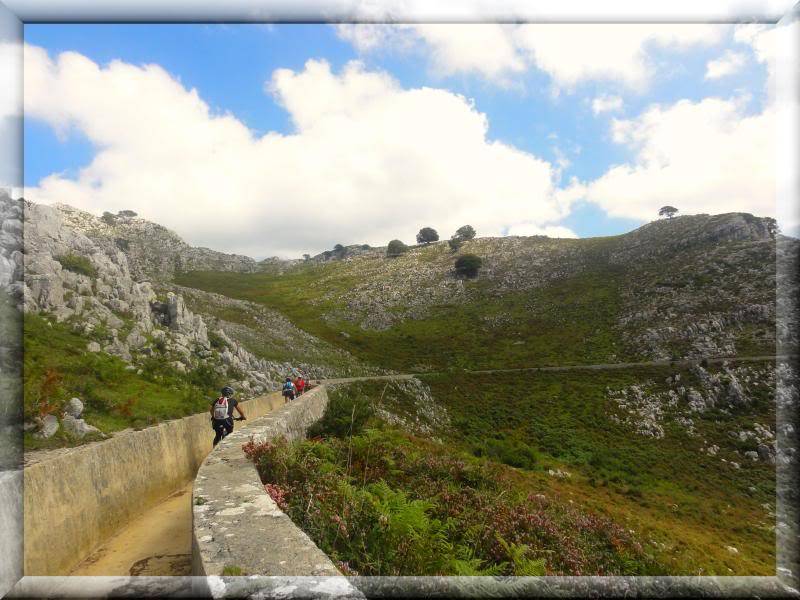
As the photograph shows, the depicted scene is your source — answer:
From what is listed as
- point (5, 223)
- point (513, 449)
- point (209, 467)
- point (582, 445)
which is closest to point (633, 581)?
point (209, 467)

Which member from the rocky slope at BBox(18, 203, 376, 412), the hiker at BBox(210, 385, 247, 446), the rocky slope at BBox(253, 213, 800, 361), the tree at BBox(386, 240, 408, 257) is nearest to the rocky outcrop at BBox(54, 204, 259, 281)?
the rocky slope at BBox(253, 213, 800, 361)

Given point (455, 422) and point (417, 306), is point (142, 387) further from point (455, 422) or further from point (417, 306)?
→ point (417, 306)

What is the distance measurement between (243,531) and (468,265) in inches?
4548

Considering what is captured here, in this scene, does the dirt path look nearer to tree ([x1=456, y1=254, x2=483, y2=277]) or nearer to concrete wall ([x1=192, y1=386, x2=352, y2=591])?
concrete wall ([x1=192, y1=386, x2=352, y2=591])

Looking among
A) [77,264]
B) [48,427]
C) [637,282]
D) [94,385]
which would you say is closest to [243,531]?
[48,427]

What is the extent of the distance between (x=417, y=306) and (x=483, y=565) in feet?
314

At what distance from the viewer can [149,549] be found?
7.45 m

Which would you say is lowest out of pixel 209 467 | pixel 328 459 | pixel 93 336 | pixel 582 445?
pixel 582 445

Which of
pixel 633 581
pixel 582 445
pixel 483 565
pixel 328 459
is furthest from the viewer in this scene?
pixel 582 445

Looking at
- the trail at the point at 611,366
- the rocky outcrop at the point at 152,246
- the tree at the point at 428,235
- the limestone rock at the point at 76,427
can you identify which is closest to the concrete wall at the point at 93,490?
the limestone rock at the point at 76,427

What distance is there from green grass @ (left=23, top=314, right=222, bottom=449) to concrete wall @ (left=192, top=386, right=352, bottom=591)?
7019 mm

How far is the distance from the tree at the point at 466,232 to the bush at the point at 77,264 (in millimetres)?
146890

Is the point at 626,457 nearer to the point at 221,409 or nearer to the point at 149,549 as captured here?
the point at 221,409

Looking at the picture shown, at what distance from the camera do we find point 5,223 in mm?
17906
